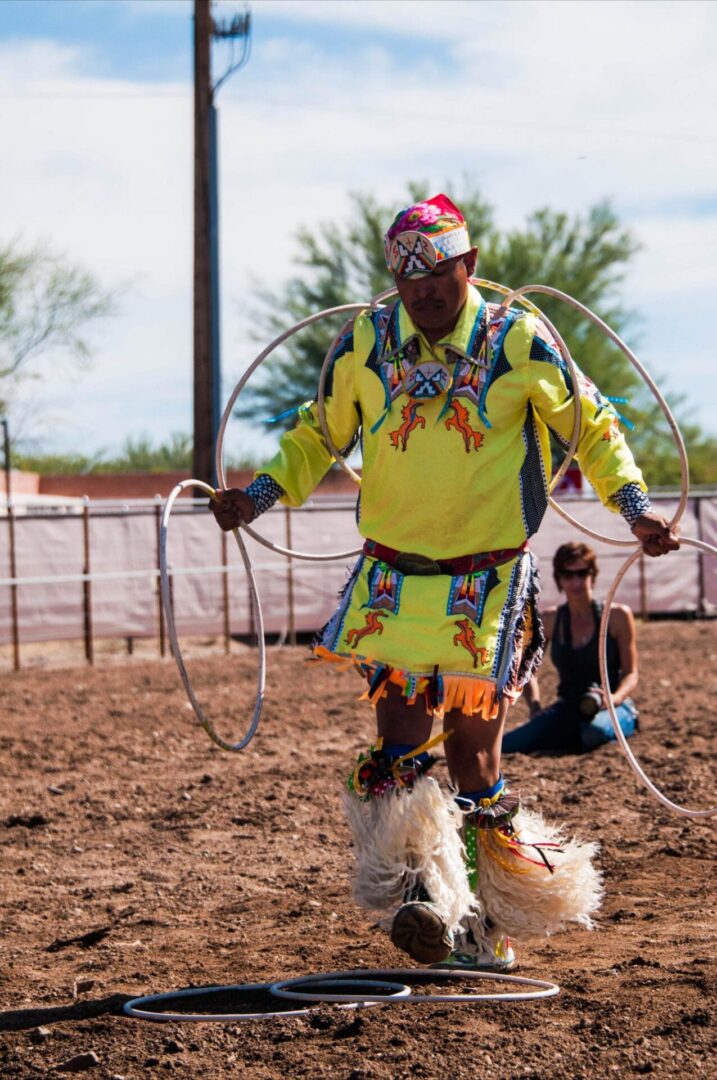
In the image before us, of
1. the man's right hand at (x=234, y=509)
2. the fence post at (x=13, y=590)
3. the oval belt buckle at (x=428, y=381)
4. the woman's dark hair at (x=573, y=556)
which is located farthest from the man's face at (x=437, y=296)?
the fence post at (x=13, y=590)

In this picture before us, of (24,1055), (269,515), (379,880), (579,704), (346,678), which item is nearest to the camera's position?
(24,1055)

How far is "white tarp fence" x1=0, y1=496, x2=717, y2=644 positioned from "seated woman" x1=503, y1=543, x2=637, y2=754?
7.01m

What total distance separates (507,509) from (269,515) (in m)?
13.3

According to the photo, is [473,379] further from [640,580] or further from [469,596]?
[640,580]

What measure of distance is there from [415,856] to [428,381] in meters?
1.30

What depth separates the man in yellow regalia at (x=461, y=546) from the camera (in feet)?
13.9

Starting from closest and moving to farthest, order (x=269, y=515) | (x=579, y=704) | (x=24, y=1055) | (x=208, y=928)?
1. (x=24, y=1055)
2. (x=208, y=928)
3. (x=579, y=704)
4. (x=269, y=515)

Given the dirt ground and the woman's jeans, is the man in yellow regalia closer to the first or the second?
the dirt ground

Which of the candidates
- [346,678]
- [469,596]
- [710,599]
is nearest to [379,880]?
[469,596]

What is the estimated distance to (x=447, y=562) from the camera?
4.32 metres

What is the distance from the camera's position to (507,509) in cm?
432

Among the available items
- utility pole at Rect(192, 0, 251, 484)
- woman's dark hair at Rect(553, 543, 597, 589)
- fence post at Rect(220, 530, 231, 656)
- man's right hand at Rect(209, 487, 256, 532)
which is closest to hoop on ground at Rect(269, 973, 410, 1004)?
man's right hand at Rect(209, 487, 256, 532)

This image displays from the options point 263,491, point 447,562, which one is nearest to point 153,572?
point 263,491

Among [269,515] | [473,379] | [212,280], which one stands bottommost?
[269,515]
